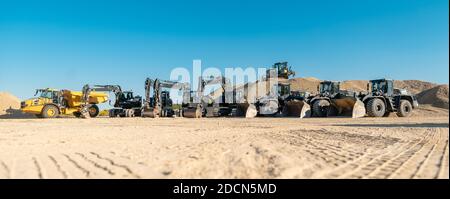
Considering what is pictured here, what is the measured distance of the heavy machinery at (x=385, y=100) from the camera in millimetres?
22188

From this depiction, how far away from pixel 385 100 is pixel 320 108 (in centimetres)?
377

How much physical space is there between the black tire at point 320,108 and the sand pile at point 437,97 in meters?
14.8

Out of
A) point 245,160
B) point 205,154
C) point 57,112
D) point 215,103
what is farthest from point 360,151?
point 57,112

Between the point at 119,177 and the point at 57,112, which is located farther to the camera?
the point at 57,112

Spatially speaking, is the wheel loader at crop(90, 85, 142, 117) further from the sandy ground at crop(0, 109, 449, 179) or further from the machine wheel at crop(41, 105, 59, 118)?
the sandy ground at crop(0, 109, 449, 179)

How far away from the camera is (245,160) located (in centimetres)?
582

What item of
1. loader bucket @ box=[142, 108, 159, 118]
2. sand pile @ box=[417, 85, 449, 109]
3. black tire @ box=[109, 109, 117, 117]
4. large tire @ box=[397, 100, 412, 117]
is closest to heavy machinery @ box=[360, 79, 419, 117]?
large tire @ box=[397, 100, 412, 117]

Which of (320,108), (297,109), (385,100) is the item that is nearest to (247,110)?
(297,109)

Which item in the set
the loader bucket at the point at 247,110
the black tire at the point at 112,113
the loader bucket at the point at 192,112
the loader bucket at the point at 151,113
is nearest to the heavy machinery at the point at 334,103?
the loader bucket at the point at 247,110

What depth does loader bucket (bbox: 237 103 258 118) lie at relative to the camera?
25.5 m

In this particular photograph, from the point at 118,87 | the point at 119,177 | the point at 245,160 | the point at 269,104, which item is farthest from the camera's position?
the point at 118,87

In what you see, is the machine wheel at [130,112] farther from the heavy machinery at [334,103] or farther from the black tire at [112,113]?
the heavy machinery at [334,103]
